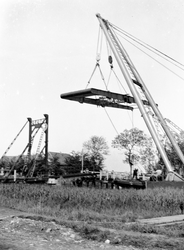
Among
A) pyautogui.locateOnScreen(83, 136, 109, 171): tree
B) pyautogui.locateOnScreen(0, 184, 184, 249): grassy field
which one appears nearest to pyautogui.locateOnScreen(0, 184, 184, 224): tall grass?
pyautogui.locateOnScreen(0, 184, 184, 249): grassy field

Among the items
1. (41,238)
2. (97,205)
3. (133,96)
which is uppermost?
(133,96)

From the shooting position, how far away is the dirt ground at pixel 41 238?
9.59 meters

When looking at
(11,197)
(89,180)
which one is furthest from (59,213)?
(89,180)

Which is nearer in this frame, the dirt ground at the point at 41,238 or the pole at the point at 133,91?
the dirt ground at the point at 41,238

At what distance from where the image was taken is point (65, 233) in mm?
11273

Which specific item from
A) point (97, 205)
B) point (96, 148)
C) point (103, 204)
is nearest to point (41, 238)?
point (97, 205)

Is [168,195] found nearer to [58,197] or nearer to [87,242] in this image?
[58,197]

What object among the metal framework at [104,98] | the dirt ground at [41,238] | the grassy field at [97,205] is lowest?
the dirt ground at [41,238]

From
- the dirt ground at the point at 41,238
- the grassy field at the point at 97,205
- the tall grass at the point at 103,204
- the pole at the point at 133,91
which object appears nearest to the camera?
the dirt ground at the point at 41,238

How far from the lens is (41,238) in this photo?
10797mm

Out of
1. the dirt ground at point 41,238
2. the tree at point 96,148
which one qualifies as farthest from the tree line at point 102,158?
the dirt ground at point 41,238

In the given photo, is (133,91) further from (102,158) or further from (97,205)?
(102,158)

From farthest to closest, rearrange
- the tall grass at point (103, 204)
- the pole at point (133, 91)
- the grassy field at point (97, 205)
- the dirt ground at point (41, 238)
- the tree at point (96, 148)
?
the tree at point (96, 148)
the pole at point (133, 91)
the tall grass at point (103, 204)
the grassy field at point (97, 205)
the dirt ground at point (41, 238)

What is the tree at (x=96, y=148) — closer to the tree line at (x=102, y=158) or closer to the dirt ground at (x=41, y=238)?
the tree line at (x=102, y=158)
